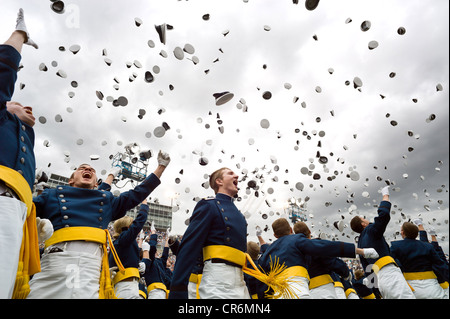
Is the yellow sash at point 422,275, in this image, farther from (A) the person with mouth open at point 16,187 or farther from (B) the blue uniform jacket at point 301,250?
(A) the person with mouth open at point 16,187

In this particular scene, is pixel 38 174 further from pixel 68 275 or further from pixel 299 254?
pixel 299 254

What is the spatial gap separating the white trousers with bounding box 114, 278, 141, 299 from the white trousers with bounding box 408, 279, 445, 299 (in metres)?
6.03

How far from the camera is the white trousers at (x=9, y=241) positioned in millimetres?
1752

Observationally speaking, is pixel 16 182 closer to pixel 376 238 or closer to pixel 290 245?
pixel 290 245

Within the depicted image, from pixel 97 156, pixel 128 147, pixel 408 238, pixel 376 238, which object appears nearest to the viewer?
pixel 376 238

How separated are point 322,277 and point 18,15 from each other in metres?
5.59

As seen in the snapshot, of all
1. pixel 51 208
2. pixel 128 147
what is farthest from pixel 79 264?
pixel 128 147

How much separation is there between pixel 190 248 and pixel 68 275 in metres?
1.16

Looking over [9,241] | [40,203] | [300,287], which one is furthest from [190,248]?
[300,287]

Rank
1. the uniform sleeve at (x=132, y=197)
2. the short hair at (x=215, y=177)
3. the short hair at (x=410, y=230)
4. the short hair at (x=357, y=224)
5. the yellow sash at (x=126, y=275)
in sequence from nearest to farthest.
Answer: the uniform sleeve at (x=132, y=197) < the short hair at (x=215, y=177) < the yellow sash at (x=126, y=275) < the short hair at (x=357, y=224) < the short hair at (x=410, y=230)

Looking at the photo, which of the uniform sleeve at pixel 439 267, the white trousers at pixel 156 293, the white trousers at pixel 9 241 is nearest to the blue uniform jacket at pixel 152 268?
the white trousers at pixel 156 293

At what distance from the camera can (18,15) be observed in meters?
2.53
